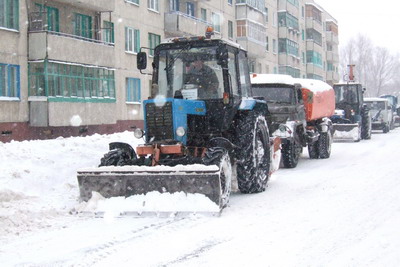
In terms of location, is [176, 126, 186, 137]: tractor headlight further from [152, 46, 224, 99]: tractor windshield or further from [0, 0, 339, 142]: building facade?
[0, 0, 339, 142]: building facade

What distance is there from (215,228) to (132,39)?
22032mm

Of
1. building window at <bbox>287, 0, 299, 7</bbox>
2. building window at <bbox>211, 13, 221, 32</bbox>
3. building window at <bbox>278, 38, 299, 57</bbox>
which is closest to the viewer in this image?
building window at <bbox>211, 13, 221, 32</bbox>

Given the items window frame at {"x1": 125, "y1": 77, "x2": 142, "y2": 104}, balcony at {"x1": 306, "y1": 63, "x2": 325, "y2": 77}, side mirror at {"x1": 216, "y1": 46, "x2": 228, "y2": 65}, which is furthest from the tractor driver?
balcony at {"x1": 306, "y1": 63, "x2": 325, "y2": 77}

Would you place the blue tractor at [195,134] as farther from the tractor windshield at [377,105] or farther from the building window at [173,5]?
the tractor windshield at [377,105]

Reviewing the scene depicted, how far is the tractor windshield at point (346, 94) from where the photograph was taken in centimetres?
2680

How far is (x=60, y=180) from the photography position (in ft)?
35.5

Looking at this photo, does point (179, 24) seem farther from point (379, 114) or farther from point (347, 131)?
point (379, 114)

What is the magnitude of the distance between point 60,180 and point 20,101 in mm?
10423

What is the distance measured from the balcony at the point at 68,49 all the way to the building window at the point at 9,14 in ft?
2.44

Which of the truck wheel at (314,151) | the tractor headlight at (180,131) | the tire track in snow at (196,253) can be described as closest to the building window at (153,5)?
the truck wheel at (314,151)

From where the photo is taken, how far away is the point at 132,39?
2794 centimetres

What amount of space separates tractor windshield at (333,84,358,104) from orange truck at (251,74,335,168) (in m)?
8.75

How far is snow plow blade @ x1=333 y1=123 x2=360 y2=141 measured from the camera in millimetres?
24828

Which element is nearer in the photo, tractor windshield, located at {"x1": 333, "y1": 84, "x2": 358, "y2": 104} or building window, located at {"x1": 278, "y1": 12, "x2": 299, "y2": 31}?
tractor windshield, located at {"x1": 333, "y1": 84, "x2": 358, "y2": 104}
